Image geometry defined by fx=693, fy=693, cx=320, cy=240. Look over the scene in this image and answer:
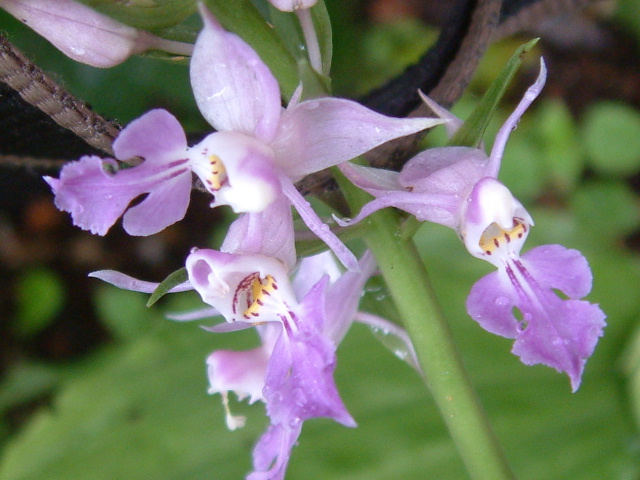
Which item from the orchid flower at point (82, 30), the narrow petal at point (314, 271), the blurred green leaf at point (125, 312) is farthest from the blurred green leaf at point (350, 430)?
the orchid flower at point (82, 30)

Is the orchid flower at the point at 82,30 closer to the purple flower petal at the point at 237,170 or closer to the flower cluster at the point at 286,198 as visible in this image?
the flower cluster at the point at 286,198

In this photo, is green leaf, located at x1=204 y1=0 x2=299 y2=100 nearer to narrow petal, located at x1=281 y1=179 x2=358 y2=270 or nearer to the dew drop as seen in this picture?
narrow petal, located at x1=281 y1=179 x2=358 y2=270

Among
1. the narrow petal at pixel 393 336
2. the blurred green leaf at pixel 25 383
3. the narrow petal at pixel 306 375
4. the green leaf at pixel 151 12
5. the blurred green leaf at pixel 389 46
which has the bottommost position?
the blurred green leaf at pixel 25 383

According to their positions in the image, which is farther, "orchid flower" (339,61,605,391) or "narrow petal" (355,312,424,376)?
"narrow petal" (355,312,424,376)

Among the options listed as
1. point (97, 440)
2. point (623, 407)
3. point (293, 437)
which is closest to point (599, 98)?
point (623, 407)

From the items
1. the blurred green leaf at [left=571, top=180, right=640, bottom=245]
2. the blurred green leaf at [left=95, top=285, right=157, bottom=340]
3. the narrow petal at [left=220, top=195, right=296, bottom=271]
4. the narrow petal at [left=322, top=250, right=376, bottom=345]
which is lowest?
the blurred green leaf at [left=571, top=180, right=640, bottom=245]

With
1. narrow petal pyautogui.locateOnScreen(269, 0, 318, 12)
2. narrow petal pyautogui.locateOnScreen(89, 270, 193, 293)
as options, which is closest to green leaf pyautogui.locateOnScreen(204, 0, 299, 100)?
narrow petal pyautogui.locateOnScreen(269, 0, 318, 12)

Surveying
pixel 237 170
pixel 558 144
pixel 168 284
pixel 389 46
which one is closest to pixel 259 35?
pixel 237 170
